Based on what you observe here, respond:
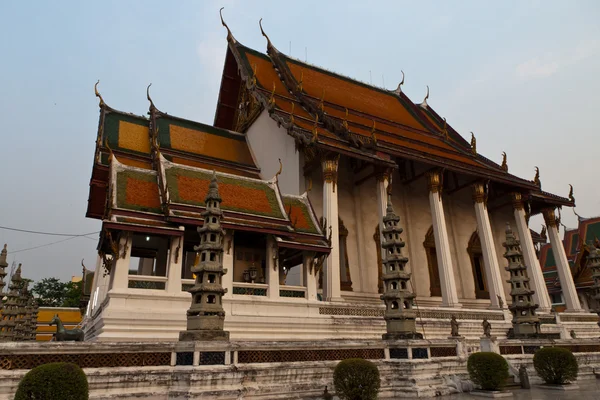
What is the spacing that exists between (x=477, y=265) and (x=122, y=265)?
1541 centimetres

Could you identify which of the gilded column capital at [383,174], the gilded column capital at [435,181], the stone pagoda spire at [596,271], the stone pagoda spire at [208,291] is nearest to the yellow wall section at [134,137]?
the gilded column capital at [383,174]

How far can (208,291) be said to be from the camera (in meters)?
6.35

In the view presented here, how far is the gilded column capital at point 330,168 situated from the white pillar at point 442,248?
465cm

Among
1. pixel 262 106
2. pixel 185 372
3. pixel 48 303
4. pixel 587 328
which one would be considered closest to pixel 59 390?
pixel 185 372

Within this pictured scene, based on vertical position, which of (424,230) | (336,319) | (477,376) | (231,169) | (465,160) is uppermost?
(465,160)

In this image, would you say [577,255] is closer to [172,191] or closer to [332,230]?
[332,230]

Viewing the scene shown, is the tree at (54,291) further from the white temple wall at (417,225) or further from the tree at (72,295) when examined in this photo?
the white temple wall at (417,225)

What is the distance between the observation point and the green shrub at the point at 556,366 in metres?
7.83

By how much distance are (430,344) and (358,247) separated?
27.1ft

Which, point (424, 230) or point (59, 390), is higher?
point (424, 230)

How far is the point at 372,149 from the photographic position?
1516 centimetres

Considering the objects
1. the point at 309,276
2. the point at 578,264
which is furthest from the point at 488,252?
the point at 578,264

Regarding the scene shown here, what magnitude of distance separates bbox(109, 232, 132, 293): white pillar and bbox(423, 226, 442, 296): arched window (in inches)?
468

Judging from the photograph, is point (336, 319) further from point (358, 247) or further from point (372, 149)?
point (372, 149)
